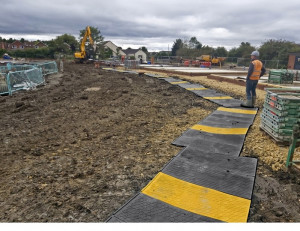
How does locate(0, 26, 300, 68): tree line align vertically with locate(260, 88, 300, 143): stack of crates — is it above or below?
above

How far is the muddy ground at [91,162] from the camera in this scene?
2.97 m

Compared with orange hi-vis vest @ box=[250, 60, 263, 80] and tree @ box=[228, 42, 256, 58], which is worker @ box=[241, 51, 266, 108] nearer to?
orange hi-vis vest @ box=[250, 60, 263, 80]

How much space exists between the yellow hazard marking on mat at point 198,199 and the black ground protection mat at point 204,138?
1657 mm

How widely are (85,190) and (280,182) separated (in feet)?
10.6

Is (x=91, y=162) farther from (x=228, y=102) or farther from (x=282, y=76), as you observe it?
(x=282, y=76)

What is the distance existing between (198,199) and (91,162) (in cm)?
220

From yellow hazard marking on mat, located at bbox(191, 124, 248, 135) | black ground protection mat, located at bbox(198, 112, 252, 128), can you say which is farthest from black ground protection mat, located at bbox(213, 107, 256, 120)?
yellow hazard marking on mat, located at bbox(191, 124, 248, 135)

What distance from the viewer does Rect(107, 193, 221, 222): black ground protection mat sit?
2744 mm

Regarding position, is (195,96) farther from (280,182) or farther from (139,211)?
(139,211)

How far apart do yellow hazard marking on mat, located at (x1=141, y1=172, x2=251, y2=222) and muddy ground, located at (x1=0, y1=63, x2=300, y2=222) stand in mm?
168

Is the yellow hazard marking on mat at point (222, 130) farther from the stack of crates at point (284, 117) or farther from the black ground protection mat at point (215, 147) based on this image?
the stack of crates at point (284, 117)

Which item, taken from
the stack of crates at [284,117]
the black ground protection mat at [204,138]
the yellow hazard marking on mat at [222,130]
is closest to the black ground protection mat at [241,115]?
the yellow hazard marking on mat at [222,130]

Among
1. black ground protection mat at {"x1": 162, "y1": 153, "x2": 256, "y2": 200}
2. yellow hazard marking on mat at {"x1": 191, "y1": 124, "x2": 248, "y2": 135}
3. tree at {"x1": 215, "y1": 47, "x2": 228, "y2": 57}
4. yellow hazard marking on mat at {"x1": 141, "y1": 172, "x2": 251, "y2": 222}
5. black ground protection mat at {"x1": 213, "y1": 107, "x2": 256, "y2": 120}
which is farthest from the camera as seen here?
tree at {"x1": 215, "y1": 47, "x2": 228, "y2": 57}

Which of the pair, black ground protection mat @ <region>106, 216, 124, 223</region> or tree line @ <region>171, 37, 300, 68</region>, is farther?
tree line @ <region>171, 37, 300, 68</region>
